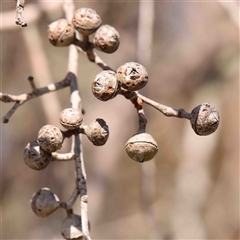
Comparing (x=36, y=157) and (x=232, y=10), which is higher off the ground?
(x=232, y=10)

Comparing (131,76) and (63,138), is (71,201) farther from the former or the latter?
(131,76)

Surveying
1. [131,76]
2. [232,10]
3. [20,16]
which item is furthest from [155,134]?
[20,16]

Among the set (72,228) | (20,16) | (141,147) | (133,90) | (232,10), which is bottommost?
(72,228)

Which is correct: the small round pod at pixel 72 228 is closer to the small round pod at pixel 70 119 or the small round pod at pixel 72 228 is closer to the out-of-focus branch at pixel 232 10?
the small round pod at pixel 70 119

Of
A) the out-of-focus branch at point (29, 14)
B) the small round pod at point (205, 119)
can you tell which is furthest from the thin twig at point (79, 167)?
the out-of-focus branch at point (29, 14)

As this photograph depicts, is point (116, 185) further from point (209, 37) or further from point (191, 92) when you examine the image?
point (209, 37)

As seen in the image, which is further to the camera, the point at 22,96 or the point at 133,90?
the point at 22,96

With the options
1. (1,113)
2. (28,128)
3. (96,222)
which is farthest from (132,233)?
(1,113)
